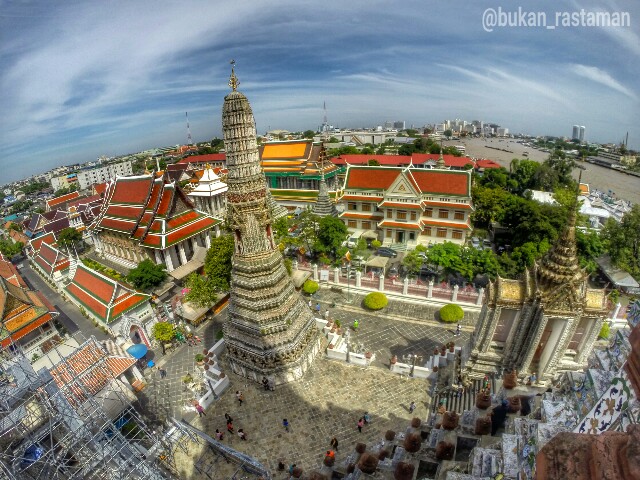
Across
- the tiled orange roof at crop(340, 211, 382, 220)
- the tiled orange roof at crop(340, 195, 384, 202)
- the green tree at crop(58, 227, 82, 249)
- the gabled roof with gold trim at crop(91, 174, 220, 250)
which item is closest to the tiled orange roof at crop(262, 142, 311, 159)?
the tiled orange roof at crop(340, 195, 384, 202)

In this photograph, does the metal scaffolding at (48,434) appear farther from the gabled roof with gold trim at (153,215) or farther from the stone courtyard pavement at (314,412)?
the gabled roof with gold trim at (153,215)

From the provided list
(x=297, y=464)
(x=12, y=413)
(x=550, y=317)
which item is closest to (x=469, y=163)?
(x=550, y=317)

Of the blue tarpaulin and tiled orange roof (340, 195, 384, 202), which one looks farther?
tiled orange roof (340, 195, 384, 202)

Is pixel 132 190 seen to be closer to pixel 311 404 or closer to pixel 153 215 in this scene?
pixel 153 215

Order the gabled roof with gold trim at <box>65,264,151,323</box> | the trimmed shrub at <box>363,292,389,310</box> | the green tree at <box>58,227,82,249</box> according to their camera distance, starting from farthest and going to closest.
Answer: the green tree at <box>58,227,82,249</box>, the trimmed shrub at <box>363,292,389,310</box>, the gabled roof with gold trim at <box>65,264,151,323</box>

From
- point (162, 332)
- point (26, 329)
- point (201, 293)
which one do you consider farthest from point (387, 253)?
point (26, 329)

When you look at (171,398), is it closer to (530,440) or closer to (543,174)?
(530,440)

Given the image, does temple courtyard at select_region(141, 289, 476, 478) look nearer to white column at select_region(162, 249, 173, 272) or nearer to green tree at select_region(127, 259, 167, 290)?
green tree at select_region(127, 259, 167, 290)

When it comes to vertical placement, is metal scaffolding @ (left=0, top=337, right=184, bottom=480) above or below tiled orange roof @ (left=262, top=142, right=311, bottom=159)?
below
